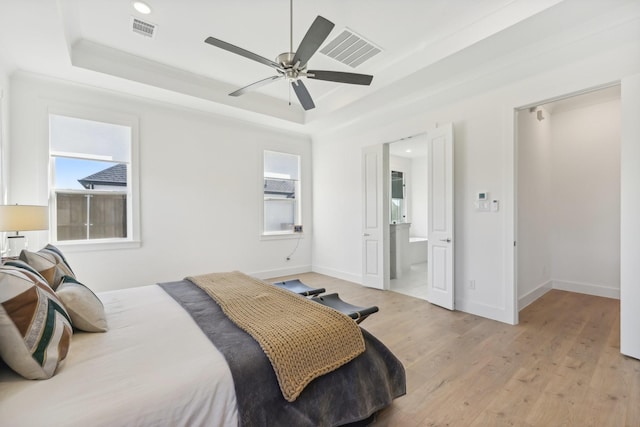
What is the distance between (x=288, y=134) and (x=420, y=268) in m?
3.91

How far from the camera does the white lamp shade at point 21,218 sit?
2.26 meters

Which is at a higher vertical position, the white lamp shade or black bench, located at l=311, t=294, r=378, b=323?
the white lamp shade

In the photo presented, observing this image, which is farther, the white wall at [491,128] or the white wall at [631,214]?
the white wall at [491,128]

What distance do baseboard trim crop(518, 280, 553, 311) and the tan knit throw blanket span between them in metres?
3.11

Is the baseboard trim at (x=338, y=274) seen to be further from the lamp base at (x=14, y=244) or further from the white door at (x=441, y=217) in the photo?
the lamp base at (x=14, y=244)

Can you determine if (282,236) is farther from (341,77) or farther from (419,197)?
(419,197)

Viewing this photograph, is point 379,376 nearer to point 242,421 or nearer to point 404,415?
point 404,415

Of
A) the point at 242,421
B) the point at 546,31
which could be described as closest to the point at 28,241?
the point at 242,421

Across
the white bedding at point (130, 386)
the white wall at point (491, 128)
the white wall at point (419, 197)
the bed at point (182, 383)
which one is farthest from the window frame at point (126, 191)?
the white wall at point (419, 197)

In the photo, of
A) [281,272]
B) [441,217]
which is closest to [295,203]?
[281,272]

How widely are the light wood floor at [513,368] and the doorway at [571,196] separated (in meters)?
0.68

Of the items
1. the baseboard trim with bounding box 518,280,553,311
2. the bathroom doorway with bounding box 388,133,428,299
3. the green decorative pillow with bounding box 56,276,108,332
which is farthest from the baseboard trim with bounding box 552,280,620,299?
the green decorative pillow with bounding box 56,276,108,332

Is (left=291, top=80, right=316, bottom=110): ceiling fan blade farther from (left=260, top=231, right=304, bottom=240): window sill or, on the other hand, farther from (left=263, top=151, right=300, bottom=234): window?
(left=260, top=231, right=304, bottom=240): window sill

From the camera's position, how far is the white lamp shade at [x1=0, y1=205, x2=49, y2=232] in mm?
2262
